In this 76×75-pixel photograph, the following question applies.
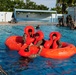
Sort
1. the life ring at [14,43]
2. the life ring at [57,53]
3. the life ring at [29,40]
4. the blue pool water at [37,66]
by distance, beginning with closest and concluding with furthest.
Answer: the blue pool water at [37,66]
the life ring at [57,53]
the life ring at [29,40]
the life ring at [14,43]

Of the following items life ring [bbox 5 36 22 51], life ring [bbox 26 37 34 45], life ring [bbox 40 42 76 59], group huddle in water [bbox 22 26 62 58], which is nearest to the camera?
life ring [bbox 40 42 76 59]

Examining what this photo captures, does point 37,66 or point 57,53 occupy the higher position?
point 57,53

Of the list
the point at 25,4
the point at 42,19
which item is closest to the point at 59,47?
the point at 42,19

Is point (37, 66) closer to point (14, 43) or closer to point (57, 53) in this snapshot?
point (57, 53)

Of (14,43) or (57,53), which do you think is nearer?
(57,53)

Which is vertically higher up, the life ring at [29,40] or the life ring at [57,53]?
the life ring at [29,40]

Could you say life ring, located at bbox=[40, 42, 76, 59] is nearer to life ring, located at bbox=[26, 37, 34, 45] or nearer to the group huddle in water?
the group huddle in water

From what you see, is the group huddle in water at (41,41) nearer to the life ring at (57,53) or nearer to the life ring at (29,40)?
the life ring at (29,40)

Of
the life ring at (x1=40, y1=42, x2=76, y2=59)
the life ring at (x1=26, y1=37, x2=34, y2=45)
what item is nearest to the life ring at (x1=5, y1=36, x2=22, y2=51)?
the life ring at (x1=26, y1=37, x2=34, y2=45)

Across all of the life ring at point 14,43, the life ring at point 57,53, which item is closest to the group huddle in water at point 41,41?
the life ring at point 57,53

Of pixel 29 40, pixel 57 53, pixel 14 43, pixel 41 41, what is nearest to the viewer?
pixel 57 53

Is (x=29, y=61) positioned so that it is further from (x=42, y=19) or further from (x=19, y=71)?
(x=42, y=19)

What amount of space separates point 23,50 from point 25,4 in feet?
132

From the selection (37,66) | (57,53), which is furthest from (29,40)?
(37,66)
